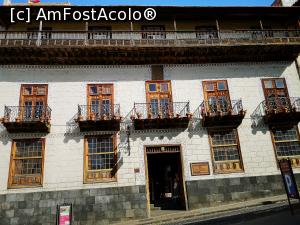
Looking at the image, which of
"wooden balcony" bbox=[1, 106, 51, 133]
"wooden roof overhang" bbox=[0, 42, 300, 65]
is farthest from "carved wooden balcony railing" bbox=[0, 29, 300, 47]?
"wooden balcony" bbox=[1, 106, 51, 133]

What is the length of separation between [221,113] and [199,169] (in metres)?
3.63

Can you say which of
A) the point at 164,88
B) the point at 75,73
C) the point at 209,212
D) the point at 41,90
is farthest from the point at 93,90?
the point at 209,212

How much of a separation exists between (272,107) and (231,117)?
3250 mm

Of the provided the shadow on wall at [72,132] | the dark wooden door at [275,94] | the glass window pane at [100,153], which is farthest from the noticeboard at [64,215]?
the dark wooden door at [275,94]

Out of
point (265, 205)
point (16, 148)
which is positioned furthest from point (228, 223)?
point (16, 148)

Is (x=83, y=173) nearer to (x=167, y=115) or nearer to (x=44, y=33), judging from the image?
(x=167, y=115)

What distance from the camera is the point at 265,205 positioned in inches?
491

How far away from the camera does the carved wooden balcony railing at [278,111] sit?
15.2m

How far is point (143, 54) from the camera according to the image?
1605 cm

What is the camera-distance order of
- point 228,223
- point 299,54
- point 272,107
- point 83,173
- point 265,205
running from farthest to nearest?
point 299,54 < point 272,107 < point 83,173 < point 265,205 < point 228,223

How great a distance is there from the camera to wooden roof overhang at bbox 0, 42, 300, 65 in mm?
15239

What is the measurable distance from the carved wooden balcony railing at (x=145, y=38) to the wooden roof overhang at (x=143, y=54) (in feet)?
1.24

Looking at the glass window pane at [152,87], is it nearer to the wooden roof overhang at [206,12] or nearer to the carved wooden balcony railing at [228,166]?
the wooden roof overhang at [206,12]

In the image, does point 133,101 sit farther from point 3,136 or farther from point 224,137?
point 3,136
